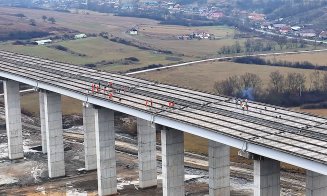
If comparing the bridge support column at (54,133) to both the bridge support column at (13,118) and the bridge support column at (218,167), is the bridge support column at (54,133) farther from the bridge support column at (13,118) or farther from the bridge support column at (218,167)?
the bridge support column at (218,167)

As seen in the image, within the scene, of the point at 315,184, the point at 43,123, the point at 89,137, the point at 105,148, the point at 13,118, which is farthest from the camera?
the point at 43,123

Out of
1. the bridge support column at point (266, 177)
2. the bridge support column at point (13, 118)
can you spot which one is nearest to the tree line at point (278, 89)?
the bridge support column at point (13, 118)

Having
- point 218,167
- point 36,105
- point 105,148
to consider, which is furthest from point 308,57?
point 218,167

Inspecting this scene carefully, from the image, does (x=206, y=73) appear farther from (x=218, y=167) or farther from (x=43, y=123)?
(x=218, y=167)

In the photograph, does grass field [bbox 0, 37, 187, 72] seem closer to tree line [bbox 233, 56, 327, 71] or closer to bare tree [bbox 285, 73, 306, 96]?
tree line [bbox 233, 56, 327, 71]

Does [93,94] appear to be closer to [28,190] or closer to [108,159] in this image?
[108,159]

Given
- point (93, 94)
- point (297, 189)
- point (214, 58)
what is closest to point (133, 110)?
point (93, 94)
